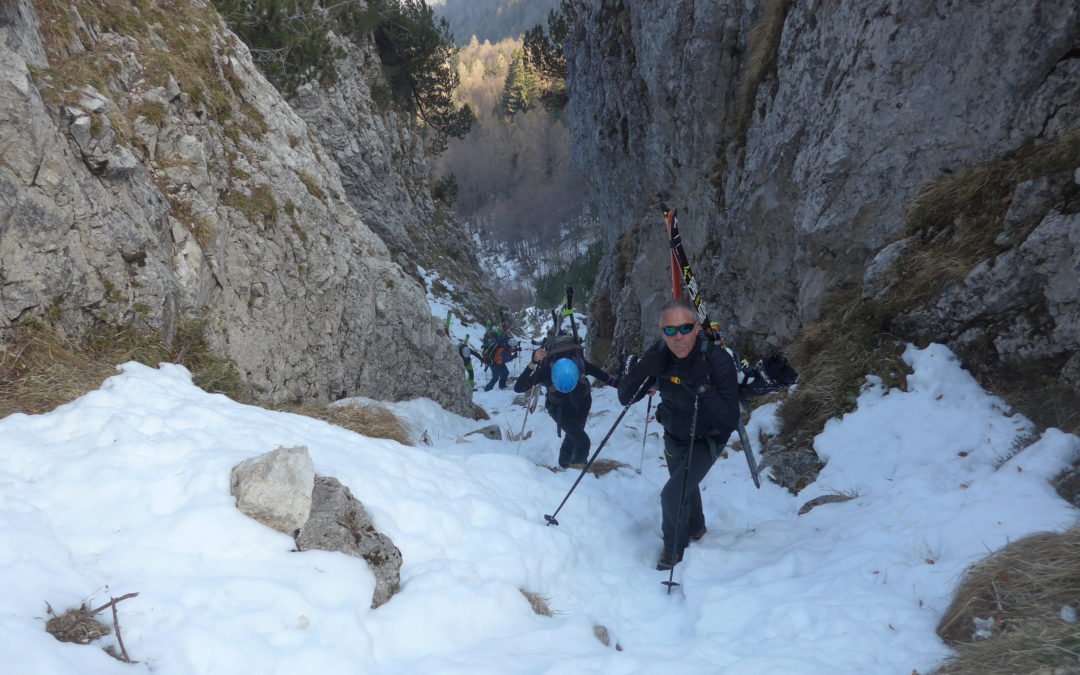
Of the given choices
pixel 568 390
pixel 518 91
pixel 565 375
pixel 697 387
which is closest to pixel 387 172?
pixel 565 375

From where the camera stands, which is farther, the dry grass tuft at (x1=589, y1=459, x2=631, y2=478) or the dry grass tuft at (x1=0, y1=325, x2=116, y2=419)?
the dry grass tuft at (x1=589, y1=459, x2=631, y2=478)

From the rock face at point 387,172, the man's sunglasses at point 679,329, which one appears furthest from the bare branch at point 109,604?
the rock face at point 387,172

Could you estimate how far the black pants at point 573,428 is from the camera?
7.88m

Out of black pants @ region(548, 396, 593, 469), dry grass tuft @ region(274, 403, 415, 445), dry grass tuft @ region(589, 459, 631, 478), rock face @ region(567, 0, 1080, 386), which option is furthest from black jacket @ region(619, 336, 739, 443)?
dry grass tuft @ region(274, 403, 415, 445)

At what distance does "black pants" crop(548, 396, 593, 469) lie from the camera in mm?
7879

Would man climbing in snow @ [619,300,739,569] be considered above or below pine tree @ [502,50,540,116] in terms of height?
below

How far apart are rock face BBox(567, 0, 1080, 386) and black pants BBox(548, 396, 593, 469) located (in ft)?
14.3

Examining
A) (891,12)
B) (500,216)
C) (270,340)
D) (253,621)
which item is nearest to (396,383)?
(270,340)

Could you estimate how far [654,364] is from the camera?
5.06 m

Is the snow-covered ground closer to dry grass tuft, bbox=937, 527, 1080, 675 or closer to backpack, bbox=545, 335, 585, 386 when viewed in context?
dry grass tuft, bbox=937, 527, 1080, 675

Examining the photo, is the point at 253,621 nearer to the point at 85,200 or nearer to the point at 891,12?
the point at 85,200

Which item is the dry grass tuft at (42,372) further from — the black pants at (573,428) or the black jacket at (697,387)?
the black pants at (573,428)

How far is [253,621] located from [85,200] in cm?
463

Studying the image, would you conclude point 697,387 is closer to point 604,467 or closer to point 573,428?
point 604,467
